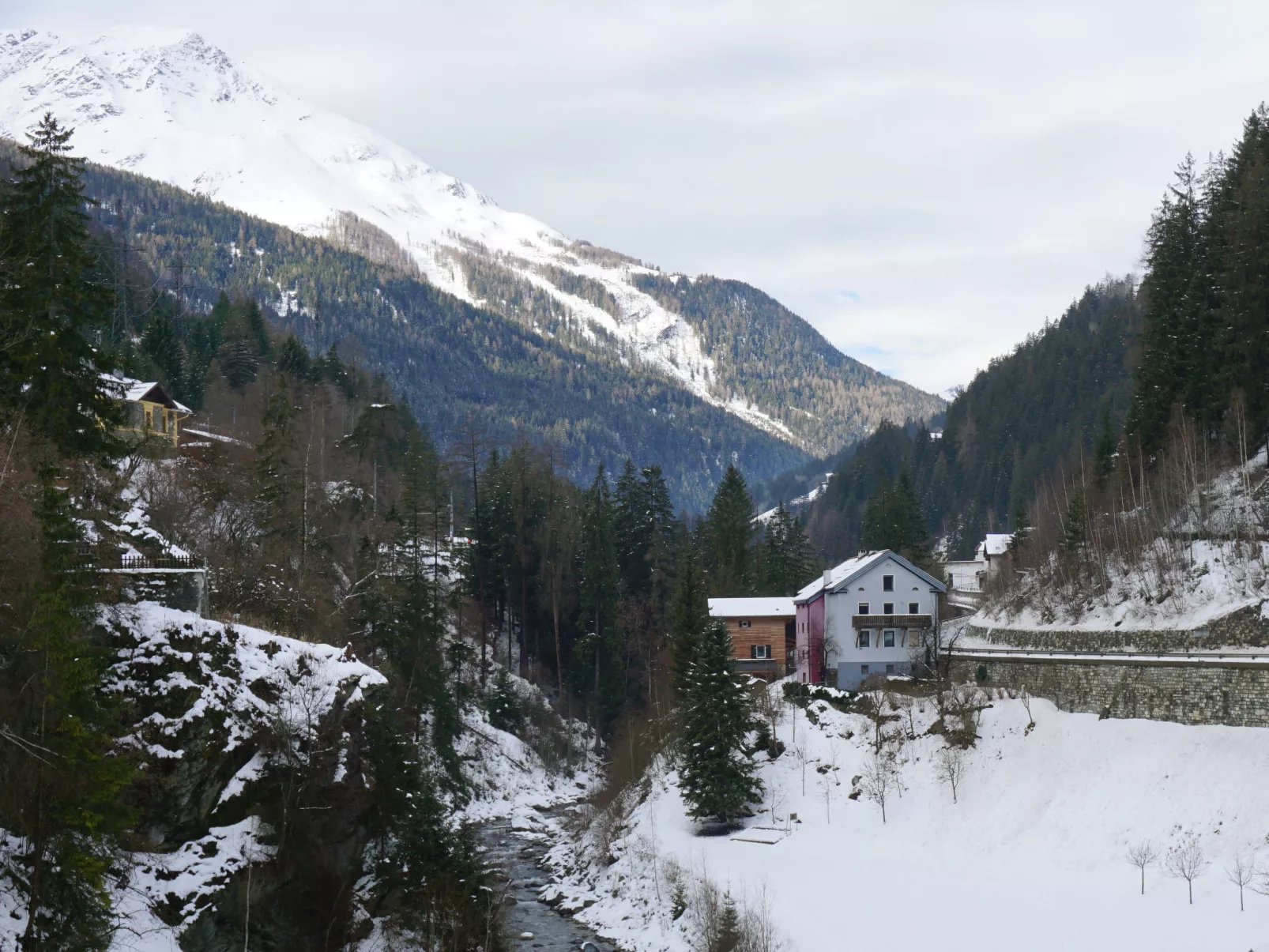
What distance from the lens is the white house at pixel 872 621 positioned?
63.7 m

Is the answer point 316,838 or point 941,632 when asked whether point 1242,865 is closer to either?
point 316,838

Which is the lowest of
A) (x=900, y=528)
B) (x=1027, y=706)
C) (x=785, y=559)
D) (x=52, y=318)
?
(x=1027, y=706)

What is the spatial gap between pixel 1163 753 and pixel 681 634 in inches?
Answer: 1091

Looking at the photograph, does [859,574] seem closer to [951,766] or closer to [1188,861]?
[951,766]

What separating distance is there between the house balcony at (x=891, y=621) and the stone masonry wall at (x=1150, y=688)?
38.5ft

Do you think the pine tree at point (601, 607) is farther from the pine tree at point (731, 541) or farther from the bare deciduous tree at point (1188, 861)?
the bare deciduous tree at point (1188, 861)

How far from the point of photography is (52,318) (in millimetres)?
33719

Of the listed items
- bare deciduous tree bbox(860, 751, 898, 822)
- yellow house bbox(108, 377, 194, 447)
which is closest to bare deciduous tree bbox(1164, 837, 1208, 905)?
bare deciduous tree bbox(860, 751, 898, 822)

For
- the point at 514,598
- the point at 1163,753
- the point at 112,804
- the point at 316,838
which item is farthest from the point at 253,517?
the point at 1163,753

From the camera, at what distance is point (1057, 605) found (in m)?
56.7

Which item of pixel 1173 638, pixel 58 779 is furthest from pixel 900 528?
pixel 58 779

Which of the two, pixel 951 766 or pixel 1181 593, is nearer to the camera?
pixel 1181 593

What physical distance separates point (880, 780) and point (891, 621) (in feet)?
51.1

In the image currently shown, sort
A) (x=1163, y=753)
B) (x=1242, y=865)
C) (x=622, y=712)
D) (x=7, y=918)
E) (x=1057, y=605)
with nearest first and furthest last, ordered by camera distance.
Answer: (x=7, y=918)
(x=1242, y=865)
(x=1163, y=753)
(x=1057, y=605)
(x=622, y=712)
